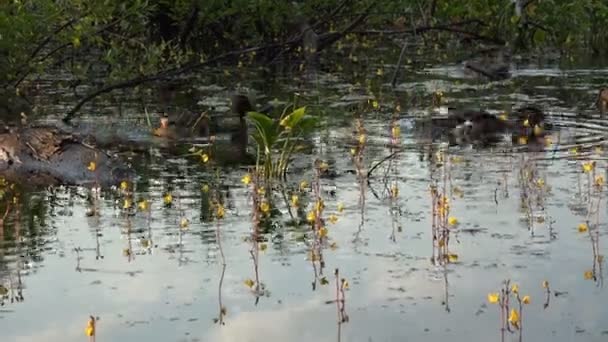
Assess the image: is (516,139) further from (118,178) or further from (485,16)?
(485,16)

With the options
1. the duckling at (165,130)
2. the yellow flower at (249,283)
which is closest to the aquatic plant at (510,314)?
the yellow flower at (249,283)

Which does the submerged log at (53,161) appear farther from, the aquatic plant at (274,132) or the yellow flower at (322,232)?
the yellow flower at (322,232)

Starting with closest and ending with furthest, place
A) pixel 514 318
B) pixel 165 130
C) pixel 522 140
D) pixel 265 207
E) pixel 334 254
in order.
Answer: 1. pixel 514 318
2. pixel 334 254
3. pixel 265 207
4. pixel 522 140
5. pixel 165 130

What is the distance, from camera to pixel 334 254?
9.09 meters

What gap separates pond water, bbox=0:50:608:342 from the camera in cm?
744

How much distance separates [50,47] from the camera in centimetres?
2359

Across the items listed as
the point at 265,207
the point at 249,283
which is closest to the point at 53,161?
the point at 265,207

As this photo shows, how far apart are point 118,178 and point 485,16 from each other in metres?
17.4

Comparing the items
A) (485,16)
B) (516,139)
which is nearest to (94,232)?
(516,139)

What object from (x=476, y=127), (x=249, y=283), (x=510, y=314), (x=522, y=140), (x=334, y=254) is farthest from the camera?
(x=476, y=127)

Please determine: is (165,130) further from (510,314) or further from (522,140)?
(510,314)

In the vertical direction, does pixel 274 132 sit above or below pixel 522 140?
above

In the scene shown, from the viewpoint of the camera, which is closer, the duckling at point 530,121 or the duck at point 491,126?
the duck at point 491,126

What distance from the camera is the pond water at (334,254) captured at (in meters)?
7.44
